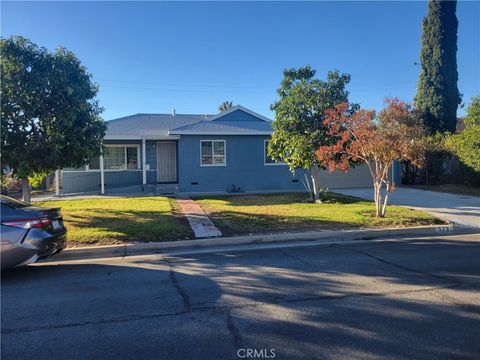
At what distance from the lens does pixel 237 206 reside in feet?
45.1

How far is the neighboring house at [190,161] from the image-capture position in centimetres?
1934

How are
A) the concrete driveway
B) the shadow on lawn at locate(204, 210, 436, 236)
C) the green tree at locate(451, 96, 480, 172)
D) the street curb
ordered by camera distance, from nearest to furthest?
the street curb → the shadow on lawn at locate(204, 210, 436, 236) → the concrete driveway → the green tree at locate(451, 96, 480, 172)

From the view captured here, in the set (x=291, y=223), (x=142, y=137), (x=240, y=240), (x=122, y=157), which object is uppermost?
(x=142, y=137)

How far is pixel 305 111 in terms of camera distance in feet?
47.5

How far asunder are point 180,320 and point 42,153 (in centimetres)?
733

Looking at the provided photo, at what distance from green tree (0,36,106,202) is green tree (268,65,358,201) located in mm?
7336

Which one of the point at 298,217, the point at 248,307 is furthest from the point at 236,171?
the point at 248,307

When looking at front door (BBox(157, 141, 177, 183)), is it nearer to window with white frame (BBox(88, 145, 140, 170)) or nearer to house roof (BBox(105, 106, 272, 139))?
house roof (BBox(105, 106, 272, 139))

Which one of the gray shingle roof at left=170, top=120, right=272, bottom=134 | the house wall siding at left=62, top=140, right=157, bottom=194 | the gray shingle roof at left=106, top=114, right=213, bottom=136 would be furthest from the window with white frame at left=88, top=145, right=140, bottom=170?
the gray shingle roof at left=170, top=120, right=272, bottom=134

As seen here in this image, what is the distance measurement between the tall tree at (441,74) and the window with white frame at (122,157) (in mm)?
17990

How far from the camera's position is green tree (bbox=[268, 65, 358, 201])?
1408 centimetres

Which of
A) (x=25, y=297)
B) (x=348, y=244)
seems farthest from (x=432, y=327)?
(x=25, y=297)
